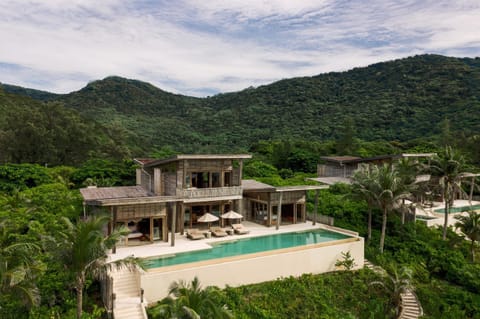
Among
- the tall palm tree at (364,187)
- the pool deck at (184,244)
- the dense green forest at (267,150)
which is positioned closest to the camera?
the dense green forest at (267,150)

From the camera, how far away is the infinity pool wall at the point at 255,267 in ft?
48.6

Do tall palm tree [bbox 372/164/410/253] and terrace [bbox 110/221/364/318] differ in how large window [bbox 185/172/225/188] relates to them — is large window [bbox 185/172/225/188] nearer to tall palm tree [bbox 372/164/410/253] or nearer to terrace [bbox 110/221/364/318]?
terrace [bbox 110/221/364/318]

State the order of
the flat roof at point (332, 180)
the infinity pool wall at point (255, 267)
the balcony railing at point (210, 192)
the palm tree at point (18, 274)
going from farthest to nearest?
the flat roof at point (332, 180) → the balcony railing at point (210, 192) → the infinity pool wall at point (255, 267) → the palm tree at point (18, 274)

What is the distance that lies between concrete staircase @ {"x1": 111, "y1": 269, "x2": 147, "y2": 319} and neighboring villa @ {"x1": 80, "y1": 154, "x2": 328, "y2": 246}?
3.83 metres

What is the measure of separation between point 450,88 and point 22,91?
10665 cm

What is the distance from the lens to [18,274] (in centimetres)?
1062

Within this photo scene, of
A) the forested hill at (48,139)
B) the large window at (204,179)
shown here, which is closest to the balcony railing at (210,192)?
the large window at (204,179)

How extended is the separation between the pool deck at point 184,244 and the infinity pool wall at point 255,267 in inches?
90.5

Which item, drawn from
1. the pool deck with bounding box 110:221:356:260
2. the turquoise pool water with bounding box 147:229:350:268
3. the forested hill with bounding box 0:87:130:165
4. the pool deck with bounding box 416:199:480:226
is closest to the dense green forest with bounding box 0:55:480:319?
the forested hill with bounding box 0:87:130:165

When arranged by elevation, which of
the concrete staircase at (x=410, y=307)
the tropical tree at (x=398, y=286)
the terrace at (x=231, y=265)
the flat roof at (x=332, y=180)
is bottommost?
the concrete staircase at (x=410, y=307)

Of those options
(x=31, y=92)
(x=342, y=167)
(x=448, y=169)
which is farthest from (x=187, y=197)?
(x=31, y=92)

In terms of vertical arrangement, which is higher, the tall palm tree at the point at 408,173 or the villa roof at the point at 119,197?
the tall palm tree at the point at 408,173

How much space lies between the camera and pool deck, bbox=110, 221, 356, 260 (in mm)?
17500

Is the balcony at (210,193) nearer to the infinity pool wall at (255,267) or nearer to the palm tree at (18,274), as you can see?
the infinity pool wall at (255,267)
